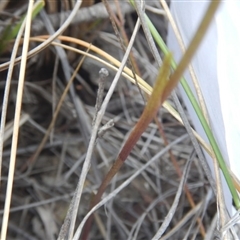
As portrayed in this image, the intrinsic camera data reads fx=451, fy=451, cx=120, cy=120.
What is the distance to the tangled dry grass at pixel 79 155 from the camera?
0.70 m

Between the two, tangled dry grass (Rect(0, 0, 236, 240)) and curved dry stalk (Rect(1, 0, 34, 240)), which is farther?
tangled dry grass (Rect(0, 0, 236, 240))

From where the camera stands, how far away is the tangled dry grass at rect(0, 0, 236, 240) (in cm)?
70

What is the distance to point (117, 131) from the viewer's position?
78 cm

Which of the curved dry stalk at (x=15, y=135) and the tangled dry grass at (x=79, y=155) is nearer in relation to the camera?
the curved dry stalk at (x=15, y=135)

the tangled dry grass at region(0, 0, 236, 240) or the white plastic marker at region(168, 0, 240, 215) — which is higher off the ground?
the white plastic marker at region(168, 0, 240, 215)

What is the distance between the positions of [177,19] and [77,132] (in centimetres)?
27

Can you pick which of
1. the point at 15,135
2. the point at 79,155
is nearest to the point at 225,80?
the point at 15,135

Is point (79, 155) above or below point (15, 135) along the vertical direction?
below

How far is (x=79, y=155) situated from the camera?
30.4 inches

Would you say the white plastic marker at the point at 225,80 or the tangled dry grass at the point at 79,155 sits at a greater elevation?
the white plastic marker at the point at 225,80

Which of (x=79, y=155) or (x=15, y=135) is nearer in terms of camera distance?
(x=15, y=135)

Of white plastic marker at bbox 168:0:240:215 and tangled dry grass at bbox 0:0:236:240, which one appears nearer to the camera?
white plastic marker at bbox 168:0:240:215

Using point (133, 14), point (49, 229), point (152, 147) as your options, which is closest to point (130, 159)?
point (152, 147)

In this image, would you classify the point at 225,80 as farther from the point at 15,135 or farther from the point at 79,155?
the point at 79,155
